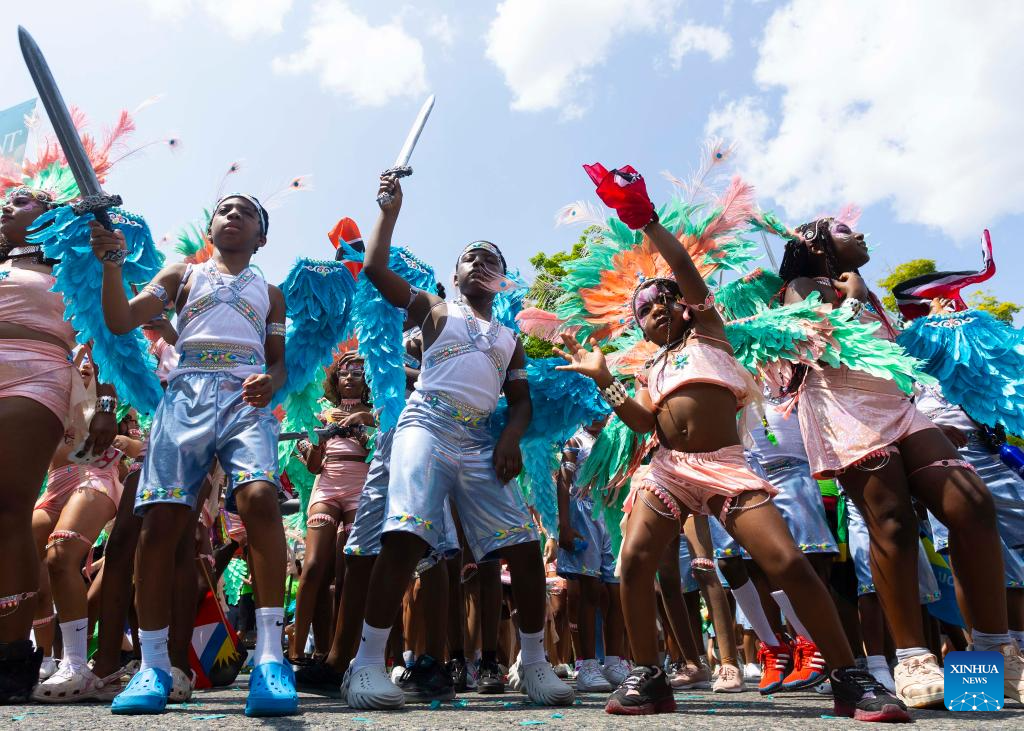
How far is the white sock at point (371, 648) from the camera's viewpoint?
3.16 meters

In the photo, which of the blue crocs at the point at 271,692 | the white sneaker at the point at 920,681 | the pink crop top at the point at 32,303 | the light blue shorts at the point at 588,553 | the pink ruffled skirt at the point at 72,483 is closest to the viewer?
the blue crocs at the point at 271,692

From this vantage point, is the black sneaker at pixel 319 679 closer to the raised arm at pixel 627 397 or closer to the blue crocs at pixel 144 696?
the blue crocs at pixel 144 696

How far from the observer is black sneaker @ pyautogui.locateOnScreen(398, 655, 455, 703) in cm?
353

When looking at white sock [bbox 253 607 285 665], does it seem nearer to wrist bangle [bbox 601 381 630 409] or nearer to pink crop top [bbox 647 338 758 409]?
wrist bangle [bbox 601 381 630 409]

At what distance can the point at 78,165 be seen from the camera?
2.85 meters

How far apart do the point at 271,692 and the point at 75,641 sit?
1.50m

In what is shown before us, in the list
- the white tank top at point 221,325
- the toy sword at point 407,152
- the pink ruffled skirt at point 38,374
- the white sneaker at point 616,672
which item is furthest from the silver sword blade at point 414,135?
the white sneaker at point 616,672

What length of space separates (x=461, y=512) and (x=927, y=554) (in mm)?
2560

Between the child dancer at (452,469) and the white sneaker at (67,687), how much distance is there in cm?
107

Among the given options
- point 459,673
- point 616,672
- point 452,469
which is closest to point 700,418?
point 452,469

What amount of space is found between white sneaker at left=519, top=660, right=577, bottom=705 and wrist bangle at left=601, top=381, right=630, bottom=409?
114 centimetres

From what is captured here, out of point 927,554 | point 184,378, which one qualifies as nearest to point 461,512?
point 184,378

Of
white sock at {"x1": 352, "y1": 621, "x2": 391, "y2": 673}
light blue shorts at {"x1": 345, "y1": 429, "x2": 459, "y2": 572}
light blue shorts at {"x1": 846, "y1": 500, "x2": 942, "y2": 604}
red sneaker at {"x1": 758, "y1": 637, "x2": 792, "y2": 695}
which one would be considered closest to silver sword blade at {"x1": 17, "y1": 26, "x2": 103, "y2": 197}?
light blue shorts at {"x1": 345, "y1": 429, "x2": 459, "y2": 572}

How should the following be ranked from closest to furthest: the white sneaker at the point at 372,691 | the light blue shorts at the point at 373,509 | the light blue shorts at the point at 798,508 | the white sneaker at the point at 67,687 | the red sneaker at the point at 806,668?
1. the white sneaker at the point at 372,691
2. the white sneaker at the point at 67,687
3. the light blue shorts at the point at 373,509
4. the red sneaker at the point at 806,668
5. the light blue shorts at the point at 798,508
